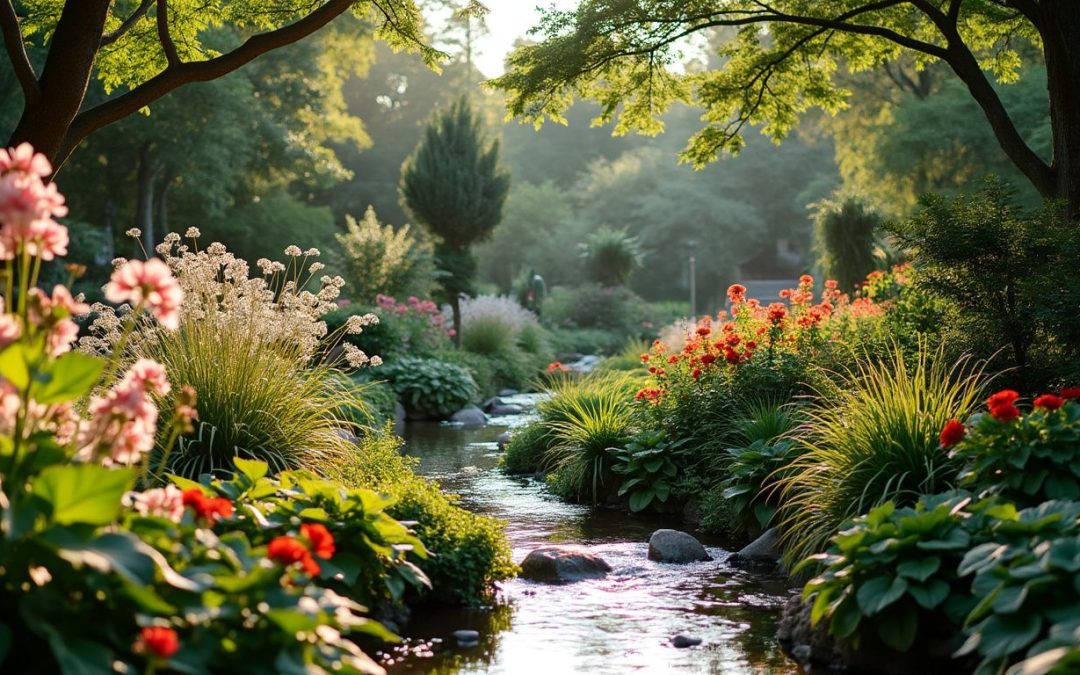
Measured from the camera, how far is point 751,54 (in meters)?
10.6

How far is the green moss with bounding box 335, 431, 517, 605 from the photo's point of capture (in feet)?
16.5

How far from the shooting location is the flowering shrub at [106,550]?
2.32 m

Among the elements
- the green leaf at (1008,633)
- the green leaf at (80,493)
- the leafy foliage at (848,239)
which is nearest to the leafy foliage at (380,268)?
Result: the leafy foliage at (848,239)

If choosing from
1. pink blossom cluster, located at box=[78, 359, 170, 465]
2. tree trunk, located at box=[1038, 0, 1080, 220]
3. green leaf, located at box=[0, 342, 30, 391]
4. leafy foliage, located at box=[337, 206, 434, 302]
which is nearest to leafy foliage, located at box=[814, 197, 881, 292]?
leafy foliage, located at box=[337, 206, 434, 302]

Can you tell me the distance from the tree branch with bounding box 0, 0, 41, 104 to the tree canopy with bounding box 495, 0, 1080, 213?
14.6ft

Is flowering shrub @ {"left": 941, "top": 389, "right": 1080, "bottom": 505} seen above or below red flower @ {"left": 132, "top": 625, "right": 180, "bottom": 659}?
above

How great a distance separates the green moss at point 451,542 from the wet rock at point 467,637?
0.46 meters

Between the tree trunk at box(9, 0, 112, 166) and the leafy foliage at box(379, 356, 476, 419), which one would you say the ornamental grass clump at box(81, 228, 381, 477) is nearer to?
the tree trunk at box(9, 0, 112, 166)

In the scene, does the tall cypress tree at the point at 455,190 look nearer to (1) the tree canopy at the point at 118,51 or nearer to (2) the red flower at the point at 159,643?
(1) the tree canopy at the point at 118,51

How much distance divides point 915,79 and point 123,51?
23877 mm

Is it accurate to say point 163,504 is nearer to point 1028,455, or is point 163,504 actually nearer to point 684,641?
point 684,641

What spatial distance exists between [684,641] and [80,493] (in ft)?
9.24

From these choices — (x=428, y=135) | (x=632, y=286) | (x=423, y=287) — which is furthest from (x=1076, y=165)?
(x=632, y=286)

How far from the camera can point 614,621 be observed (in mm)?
4840
